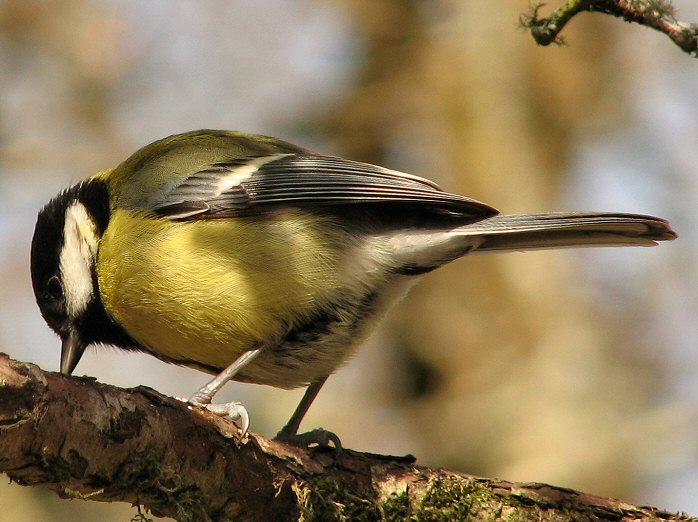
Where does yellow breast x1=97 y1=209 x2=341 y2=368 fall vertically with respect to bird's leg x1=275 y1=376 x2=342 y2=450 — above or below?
above

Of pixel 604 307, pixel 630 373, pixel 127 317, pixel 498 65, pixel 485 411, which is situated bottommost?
pixel 127 317

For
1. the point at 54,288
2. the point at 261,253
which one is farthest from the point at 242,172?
the point at 54,288

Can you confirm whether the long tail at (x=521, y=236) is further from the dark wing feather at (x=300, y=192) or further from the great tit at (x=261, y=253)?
the dark wing feather at (x=300, y=192)

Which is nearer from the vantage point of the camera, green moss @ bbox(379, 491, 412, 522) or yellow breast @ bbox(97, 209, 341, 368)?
green moss @ bbox(379, 491, 412, 522)

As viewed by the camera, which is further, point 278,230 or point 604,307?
point 604,307

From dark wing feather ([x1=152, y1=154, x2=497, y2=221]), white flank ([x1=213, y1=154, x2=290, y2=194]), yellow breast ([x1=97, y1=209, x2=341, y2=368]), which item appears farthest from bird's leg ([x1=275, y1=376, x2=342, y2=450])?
white flank ([x1=213, y1=154, x2=290, y2=194])

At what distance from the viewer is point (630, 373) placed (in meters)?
7.27

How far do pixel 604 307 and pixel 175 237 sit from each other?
492cm

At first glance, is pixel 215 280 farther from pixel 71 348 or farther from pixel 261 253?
pixel 71 348

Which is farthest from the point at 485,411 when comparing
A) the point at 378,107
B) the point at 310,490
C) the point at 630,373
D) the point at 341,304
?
the point at 310,490

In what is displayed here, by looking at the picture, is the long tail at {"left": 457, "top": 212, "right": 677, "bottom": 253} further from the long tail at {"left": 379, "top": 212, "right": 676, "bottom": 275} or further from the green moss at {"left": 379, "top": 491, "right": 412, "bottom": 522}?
the green moss at {"left": 379, "top": 491, "right": 412, "bottom": 522}

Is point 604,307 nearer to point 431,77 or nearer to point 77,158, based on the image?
point 431,77

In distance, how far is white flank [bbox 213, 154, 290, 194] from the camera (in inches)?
165

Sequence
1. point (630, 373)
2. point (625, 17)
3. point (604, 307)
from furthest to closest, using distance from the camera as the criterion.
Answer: point (604, 307)
point (630, 373)
point (625, 17)
